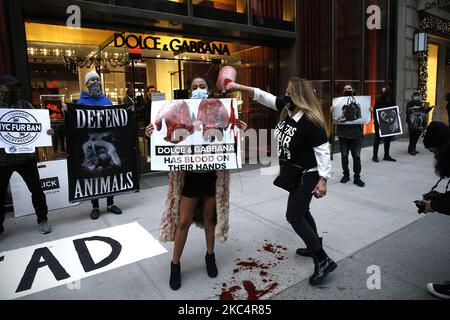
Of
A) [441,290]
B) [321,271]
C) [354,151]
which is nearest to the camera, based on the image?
[441,290]

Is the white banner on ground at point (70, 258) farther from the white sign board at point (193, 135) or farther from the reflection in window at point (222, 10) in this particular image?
the reflection in window at point (222, 10)

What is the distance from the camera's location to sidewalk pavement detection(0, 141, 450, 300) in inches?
112

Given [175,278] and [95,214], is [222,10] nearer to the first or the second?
[95,214]

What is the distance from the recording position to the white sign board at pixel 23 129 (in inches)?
159

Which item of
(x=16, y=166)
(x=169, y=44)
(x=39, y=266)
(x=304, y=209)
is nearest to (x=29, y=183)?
(x=16, y=166)

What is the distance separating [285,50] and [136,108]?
4.34 m

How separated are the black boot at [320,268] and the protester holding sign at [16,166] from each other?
3.35 meters

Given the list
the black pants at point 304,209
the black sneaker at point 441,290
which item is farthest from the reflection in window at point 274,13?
the black sneaker at point 441,290

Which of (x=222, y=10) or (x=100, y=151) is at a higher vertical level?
(x=222, y=10)

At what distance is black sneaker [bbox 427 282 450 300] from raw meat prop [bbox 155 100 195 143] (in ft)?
7.95

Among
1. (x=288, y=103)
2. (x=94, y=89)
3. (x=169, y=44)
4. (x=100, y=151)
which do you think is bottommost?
(x=100, y=151)

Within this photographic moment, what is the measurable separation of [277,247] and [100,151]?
2890mm

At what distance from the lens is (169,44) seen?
7.28 meters
